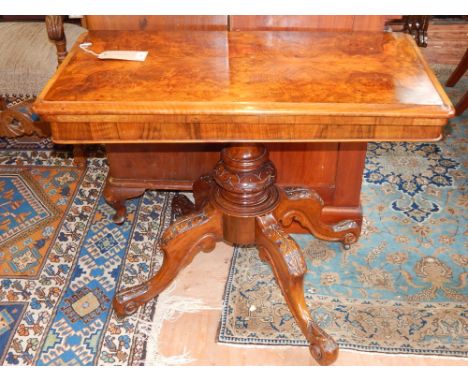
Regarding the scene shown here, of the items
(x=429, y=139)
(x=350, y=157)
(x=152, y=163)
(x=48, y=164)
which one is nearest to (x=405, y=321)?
(x=350, y=157)

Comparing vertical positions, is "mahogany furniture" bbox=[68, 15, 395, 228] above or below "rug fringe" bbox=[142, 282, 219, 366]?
above

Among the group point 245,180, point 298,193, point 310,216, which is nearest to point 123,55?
point 245,180

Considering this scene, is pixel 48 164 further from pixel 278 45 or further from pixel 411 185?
pixel 411 185

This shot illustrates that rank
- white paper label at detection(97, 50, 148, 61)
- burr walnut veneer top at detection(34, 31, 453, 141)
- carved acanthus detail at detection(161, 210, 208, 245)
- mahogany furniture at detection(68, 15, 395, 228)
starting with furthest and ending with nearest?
1. mahogany furniture at detection(68, 15, 395, 228)
2. carved acanthus detail at detection(161, 210, 208, 245)
3. white paper label at detection(97, 50, 148, 61)
4. burr walnut veneer top at detection(34, 31, 453, 141)

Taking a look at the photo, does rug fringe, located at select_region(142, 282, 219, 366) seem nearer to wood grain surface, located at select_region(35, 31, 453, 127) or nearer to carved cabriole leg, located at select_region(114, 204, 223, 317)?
carved cabriole leg, located at select_region(114, 204, 223, 317)

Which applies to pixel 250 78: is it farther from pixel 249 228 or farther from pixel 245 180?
pixel 249 228

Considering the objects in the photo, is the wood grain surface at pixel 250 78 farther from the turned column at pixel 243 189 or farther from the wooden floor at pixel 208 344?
the wooden floor at pixel 208 344

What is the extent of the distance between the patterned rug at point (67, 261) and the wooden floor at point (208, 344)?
0.08 m

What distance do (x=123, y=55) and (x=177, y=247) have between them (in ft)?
1.79

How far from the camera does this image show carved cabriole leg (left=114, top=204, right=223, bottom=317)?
139 centimetres

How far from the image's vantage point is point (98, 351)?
4.60 feet

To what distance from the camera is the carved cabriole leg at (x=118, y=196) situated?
5.78ft

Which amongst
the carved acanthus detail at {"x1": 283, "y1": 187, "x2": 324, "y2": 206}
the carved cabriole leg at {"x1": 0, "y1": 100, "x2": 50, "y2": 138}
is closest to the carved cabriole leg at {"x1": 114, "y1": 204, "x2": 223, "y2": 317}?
the carved acanthus detail at {"x1": 283, "y1": 187, "x2": 324, "y2": 206}

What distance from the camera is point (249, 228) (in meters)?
1.38
